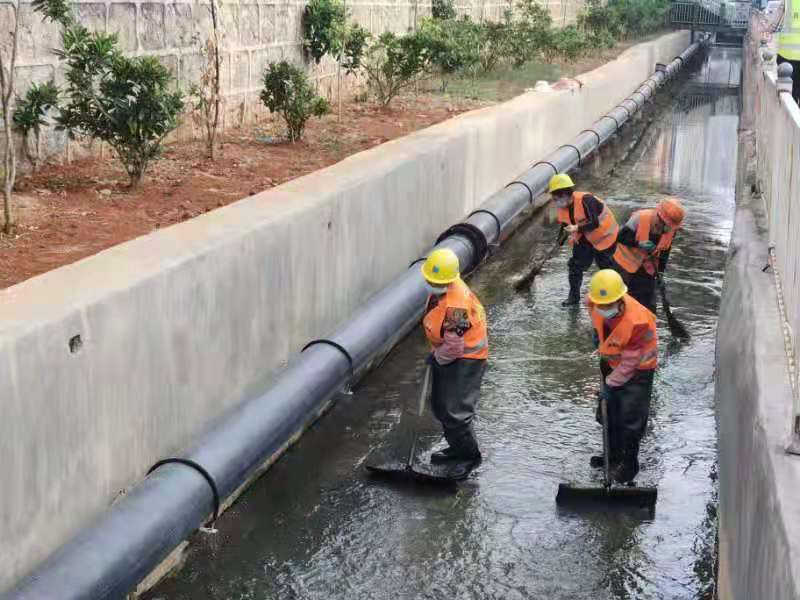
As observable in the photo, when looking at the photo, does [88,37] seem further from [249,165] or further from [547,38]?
[547,38]

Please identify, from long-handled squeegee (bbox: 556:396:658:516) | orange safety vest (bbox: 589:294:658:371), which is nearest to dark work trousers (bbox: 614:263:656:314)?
orange safety vest (bbox: 589:294:658:371)

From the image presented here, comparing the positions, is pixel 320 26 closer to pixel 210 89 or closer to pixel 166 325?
pixel 210 89

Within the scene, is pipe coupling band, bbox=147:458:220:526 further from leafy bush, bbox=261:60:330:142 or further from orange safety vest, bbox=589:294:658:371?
leafy bush, bbox=261:60:330:142

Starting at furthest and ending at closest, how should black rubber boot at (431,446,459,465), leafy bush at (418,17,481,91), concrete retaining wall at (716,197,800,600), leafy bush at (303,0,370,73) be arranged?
leafy bush at (418,17,481,91) → leafy bush at (303,0,370,73) → black rubber boot at (431,446,459,465) → concrete retaining wall at (716,197,800,600)

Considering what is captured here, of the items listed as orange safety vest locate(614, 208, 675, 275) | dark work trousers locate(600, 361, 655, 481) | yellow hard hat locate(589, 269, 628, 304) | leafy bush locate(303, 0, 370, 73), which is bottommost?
dark work trousers locate(600, 361, 655, 481)

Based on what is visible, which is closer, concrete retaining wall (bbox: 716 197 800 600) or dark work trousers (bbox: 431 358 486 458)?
concrete retaining wall (bbox: 716 197 800 600)

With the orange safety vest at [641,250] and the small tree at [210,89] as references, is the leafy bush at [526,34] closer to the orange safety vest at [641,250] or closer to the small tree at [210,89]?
the small tree at [210,89]

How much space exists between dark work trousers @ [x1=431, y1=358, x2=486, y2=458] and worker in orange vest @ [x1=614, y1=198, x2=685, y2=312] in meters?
3.14

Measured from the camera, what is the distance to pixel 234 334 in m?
7.95

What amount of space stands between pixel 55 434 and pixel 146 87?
17.1 feet

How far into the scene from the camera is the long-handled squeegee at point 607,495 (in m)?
7.64

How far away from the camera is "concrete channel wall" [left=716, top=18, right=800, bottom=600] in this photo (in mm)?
4695

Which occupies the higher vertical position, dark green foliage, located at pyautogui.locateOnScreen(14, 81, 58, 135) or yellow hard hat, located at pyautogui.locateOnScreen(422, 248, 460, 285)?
dark green foliage, located at pyautogui.locateOnScreen(14, 81, 58, 135)

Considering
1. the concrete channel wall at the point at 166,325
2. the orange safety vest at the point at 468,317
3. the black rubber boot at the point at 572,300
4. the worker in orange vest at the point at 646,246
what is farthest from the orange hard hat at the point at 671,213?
the orange safety vest at the point at 468,317
